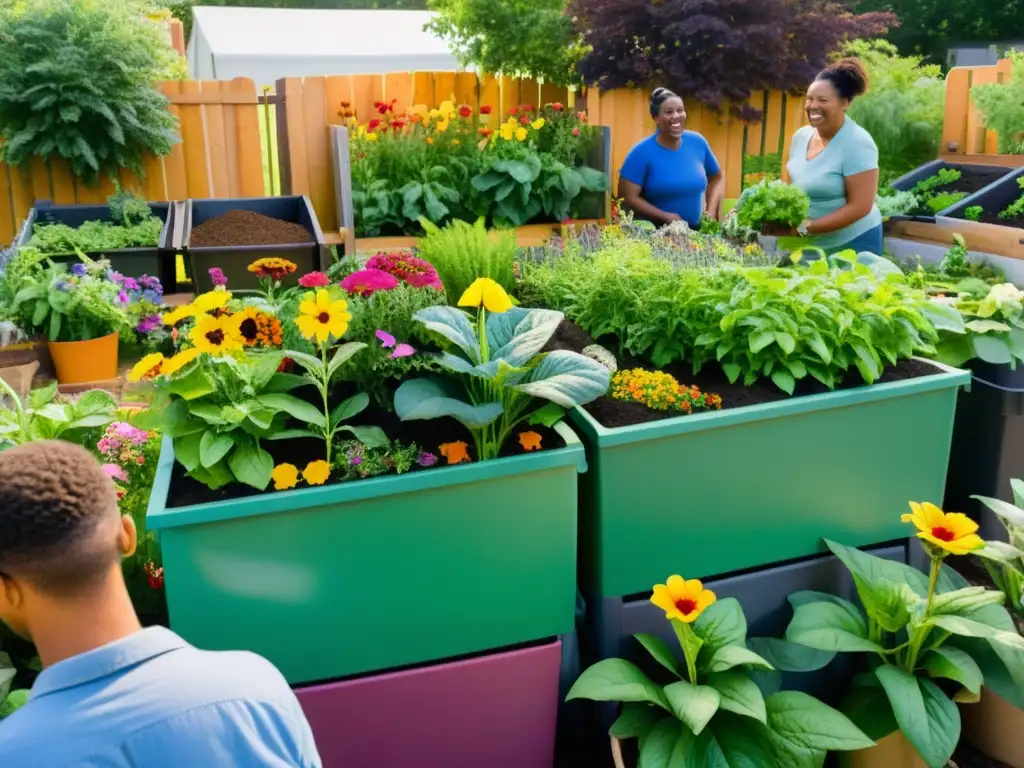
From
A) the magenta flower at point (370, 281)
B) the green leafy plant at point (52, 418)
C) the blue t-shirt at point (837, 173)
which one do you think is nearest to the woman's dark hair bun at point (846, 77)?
the blue t-shirt at point (837, 173)

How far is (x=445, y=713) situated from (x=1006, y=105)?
5.44 metres

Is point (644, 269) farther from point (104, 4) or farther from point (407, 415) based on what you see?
point (104, 4)

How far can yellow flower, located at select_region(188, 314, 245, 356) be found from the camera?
1786mm

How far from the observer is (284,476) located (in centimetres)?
177

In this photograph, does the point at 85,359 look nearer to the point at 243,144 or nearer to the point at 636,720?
the point at 243,144

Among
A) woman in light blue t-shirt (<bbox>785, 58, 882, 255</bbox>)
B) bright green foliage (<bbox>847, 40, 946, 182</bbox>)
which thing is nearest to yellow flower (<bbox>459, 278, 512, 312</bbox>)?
woman in light blue t-shirt (<bbox>785, 58, 882, 255</bbox>)

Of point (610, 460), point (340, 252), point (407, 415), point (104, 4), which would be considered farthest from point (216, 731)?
point (104, 4)

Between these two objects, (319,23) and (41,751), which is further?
(319,23)

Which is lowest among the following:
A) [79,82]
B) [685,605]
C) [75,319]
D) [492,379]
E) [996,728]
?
[996,728]

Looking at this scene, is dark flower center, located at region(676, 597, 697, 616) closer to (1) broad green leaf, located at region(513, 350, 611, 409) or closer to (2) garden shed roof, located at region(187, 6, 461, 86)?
(1) broad green leaf, located at region(513, 350, 611, 409)

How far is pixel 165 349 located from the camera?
124 inches

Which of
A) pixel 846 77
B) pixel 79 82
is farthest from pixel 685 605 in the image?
pixel 79 82

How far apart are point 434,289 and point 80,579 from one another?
1390mm

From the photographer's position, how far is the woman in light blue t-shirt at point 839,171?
145 inches
